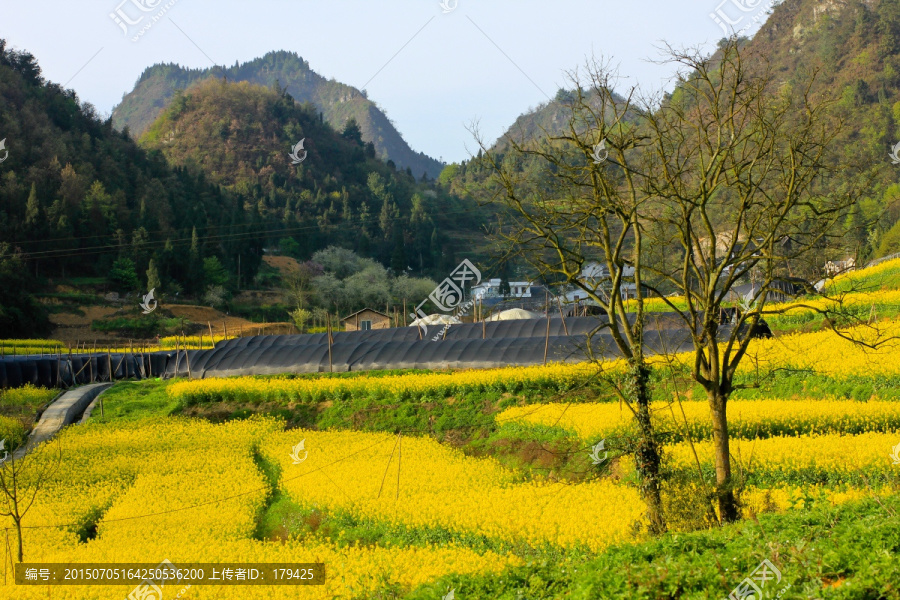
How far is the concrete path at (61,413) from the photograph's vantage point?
22.1m

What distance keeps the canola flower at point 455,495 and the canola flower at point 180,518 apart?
88cm

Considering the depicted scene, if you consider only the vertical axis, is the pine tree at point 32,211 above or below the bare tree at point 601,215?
above

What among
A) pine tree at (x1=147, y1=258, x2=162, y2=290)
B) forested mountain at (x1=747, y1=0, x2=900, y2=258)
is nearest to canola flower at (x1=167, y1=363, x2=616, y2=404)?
forested mountain at (x1=747, y1=0, x2=900, y2=258)

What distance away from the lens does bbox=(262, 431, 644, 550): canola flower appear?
35.6ft

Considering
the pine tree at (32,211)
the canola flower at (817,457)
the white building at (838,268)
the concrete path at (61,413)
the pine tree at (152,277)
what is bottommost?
the concrete path at (61,413)

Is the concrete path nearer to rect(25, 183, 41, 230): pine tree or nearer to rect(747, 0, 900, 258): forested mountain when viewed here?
rect(25, 183, 41, 230): pine tree

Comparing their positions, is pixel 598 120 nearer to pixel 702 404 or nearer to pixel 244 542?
pixel 244 542

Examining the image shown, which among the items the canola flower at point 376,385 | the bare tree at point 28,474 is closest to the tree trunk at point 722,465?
the canola flower at point 376,385

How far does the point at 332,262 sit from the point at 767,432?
70.2 meters

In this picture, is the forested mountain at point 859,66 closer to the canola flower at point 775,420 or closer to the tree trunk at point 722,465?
the canola flower at point 775,420

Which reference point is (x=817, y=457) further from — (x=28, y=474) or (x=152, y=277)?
(x=152, y=277)

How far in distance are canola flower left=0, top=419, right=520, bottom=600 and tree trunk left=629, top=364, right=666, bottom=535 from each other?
1.95 m

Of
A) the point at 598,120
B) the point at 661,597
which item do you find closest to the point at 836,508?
the point at 661,597

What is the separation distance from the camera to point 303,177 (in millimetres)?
101875
